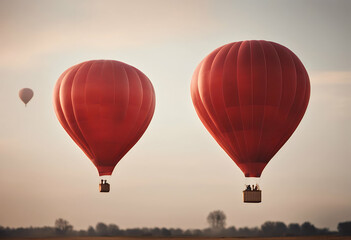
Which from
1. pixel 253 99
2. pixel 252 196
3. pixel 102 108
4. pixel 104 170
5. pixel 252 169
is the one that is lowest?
pixel 252 196

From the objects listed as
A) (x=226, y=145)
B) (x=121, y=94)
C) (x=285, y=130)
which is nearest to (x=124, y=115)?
(x=121, y=94)

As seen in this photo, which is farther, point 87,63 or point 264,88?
point 87,63

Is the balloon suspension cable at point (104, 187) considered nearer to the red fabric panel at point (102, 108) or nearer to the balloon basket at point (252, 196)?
the red fabric panel at point (102, 108)

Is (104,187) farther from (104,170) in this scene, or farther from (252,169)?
(252,169)

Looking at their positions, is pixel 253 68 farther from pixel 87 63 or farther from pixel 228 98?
pixel 87 63

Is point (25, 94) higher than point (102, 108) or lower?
higher

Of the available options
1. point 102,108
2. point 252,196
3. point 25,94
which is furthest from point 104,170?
point 25,94
